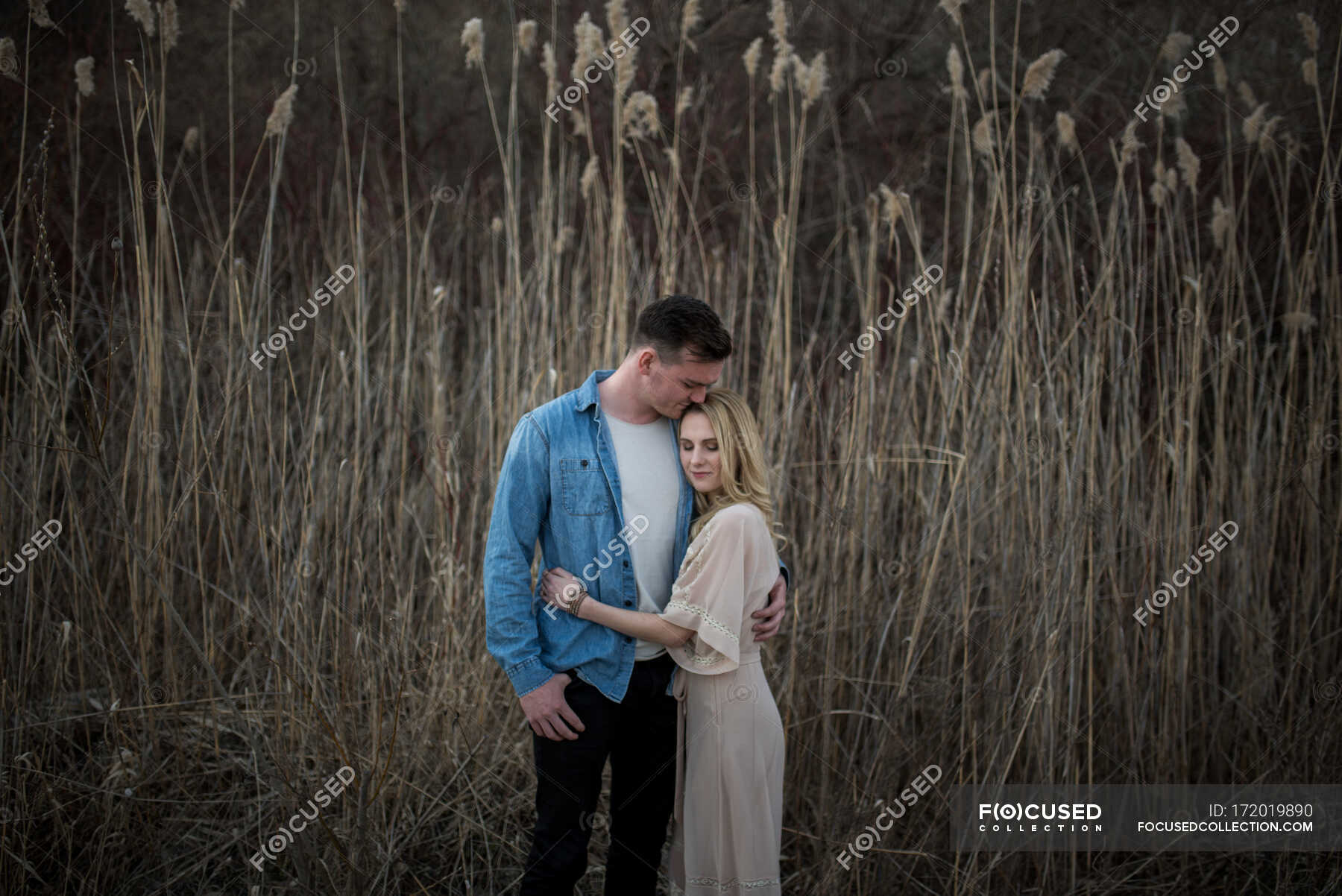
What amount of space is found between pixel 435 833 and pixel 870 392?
151 cm

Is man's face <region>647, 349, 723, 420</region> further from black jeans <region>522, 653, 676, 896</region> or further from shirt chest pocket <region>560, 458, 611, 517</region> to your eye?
black jeans <region>522, 653, 676, 896</region>

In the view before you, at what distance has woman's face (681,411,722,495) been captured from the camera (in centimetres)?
159

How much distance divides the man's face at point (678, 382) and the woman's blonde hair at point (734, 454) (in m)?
0.03

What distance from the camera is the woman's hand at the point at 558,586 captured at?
154cm

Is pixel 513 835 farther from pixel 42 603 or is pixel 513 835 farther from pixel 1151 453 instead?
pixel 1151 453

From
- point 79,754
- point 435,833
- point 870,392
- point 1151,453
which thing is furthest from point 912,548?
point 79,754

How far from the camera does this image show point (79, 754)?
2.28m

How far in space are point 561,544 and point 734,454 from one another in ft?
1.16

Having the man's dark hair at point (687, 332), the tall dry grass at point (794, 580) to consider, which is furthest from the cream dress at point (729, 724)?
the tall dry grass at point (794, 580)

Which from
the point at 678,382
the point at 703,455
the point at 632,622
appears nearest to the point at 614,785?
the point at 632,622

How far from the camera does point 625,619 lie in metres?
1.54

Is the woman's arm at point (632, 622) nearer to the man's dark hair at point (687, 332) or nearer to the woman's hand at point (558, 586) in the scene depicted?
the woman's hand at point (558, 586)

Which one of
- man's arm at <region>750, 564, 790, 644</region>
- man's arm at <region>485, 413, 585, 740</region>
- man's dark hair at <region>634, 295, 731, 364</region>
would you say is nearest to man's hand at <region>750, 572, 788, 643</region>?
man's arm at <region>750, 564, 790, 644</region>

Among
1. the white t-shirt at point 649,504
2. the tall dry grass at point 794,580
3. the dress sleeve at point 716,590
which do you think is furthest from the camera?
the tall dry grass at point 794,580
